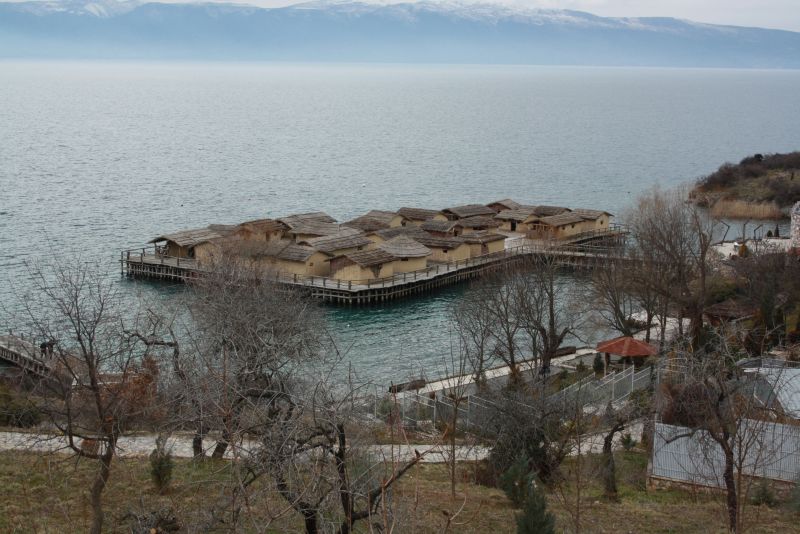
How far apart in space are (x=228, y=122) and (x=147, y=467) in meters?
179

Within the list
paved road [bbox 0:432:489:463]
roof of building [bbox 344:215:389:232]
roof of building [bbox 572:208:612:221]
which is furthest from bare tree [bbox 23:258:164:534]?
roof of building [bbox 572:208:612:221]

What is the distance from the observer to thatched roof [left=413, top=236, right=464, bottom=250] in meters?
55.0

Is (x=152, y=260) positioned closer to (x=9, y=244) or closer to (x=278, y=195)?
(x=9, y=244)

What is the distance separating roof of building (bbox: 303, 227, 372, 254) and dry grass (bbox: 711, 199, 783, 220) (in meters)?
34.0

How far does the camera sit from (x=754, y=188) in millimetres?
84562

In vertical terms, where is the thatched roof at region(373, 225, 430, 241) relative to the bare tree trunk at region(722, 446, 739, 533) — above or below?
below

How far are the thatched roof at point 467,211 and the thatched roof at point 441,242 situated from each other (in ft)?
25.7

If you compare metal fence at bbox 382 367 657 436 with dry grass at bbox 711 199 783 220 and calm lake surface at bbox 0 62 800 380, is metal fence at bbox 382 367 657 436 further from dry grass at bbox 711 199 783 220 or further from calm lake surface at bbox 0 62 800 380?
dry grass at bbox 711 199 783 220

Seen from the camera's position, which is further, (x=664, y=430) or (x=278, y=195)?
(x=278, y=195)

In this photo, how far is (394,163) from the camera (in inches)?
4811

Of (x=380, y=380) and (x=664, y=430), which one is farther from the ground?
(x=664, y=430)

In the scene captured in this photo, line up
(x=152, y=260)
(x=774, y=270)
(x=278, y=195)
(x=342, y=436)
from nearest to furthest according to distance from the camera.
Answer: (x=342, y=436), (x=774, y=270), (x=152, y=260), (x=278, y=195)

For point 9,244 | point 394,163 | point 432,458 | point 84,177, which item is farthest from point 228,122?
point 432,458

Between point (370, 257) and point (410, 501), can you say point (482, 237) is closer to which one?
point (370, 257)
